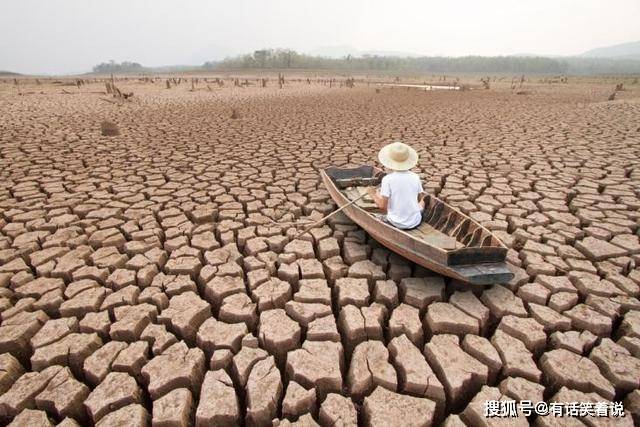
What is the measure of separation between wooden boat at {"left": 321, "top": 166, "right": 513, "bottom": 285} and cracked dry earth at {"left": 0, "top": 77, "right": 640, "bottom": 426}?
26cm

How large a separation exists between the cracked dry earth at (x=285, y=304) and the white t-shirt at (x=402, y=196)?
35 cm

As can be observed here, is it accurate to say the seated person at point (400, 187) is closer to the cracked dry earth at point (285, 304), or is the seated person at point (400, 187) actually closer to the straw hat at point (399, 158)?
the straw hat at point (399, 158)

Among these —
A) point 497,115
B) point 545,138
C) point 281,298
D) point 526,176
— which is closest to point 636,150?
point 545,138

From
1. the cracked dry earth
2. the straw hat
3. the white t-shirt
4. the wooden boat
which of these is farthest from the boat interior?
the straw hat

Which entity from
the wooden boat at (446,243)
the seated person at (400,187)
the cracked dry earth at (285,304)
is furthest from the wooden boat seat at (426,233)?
the cracked dry earth at (285,304)

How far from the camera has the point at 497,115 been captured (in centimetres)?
1075

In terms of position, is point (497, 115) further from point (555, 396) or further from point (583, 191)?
point (555, 396)

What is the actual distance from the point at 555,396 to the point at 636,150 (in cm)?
697

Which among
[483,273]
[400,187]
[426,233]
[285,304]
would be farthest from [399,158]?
[285,304]

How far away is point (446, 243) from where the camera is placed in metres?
2.70

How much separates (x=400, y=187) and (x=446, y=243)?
2.08 feet

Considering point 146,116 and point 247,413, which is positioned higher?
point 146,116

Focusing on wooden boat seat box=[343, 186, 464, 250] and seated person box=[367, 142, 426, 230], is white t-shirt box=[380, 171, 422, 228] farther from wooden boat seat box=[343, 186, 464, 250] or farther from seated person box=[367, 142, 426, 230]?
wooden boat seat box=[343, 186, 464, 250]

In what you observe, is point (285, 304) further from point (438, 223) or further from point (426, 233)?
point (438, 223)
